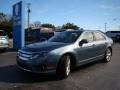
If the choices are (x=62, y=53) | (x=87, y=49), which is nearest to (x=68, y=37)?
(x=87, y=49)

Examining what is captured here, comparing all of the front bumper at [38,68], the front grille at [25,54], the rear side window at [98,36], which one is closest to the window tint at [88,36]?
the rear side window at [98,36]

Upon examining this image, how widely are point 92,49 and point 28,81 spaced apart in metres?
3.05

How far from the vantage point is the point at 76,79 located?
6977 millimetres

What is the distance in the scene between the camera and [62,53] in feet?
22.6

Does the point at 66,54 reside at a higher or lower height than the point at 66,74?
higher

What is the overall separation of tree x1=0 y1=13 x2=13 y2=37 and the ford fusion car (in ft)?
151

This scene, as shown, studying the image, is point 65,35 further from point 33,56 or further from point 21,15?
point 21,15

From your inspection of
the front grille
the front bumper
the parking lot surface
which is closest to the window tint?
the parking lot surface

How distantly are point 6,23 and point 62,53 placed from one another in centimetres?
5574

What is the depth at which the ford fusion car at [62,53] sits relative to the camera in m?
6.58

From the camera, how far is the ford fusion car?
21.6 feet

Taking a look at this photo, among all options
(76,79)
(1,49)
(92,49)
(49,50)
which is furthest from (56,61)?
(1,49)

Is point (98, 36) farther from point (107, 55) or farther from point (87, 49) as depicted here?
point (87, 49)

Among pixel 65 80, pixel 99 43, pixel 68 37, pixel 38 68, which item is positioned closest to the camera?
pixel 38 68
